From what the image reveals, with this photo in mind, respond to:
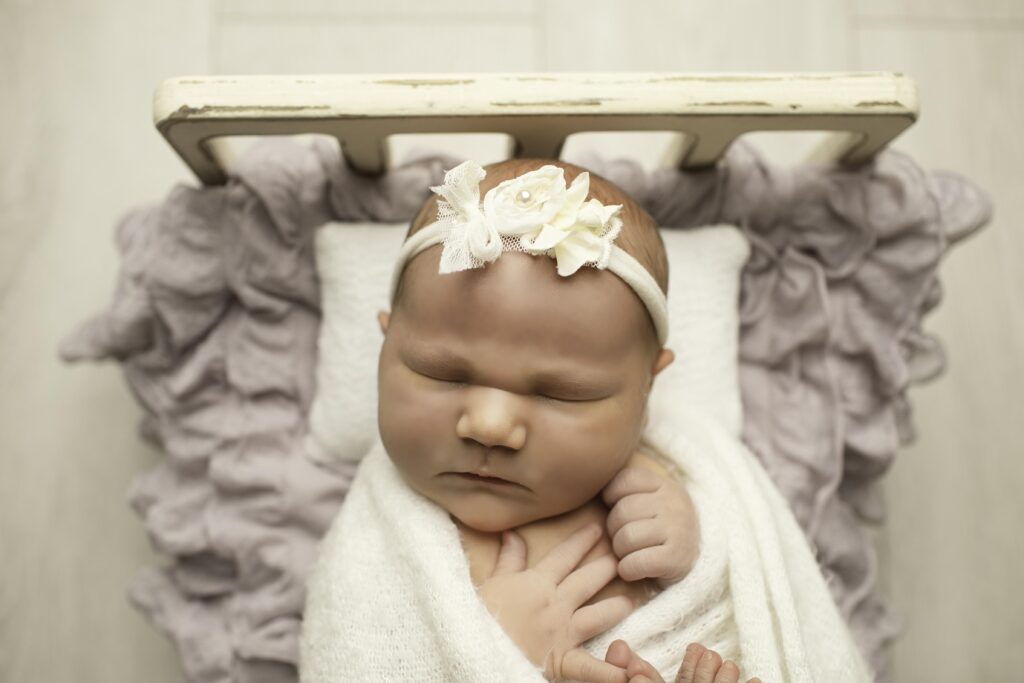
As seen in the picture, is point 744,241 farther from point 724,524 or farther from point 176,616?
point 176,616

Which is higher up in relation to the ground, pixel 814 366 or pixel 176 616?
pixel 814 366

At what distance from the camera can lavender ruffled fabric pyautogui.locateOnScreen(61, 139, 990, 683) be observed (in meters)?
1.15

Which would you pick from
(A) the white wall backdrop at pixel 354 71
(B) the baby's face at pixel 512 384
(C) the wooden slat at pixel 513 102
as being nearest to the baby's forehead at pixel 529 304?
(B) the baby's face at pixel 512 384

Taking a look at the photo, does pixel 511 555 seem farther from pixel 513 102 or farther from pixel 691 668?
pixel 513 102

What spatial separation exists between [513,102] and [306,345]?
1.55 ft

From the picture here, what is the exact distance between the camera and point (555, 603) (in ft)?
3.00

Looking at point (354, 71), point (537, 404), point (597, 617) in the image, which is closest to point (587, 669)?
point (597, 617)

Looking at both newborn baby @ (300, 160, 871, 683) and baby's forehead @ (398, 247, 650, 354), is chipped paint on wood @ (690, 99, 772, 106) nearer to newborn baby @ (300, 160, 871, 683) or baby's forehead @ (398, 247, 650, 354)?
newborn baby @ (300, 160, 871, 683)

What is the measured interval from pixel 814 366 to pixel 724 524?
36 centimetres

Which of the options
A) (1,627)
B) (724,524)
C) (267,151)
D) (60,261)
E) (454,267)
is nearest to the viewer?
(454,267)

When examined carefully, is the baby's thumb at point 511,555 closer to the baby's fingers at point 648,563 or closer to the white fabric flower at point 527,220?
the baby's fingers at point 648,563

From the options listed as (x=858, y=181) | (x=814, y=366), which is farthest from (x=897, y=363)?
(x=858, y=181)

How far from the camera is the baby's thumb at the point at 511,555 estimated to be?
3.09ft

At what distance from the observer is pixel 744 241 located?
1.19 metres
